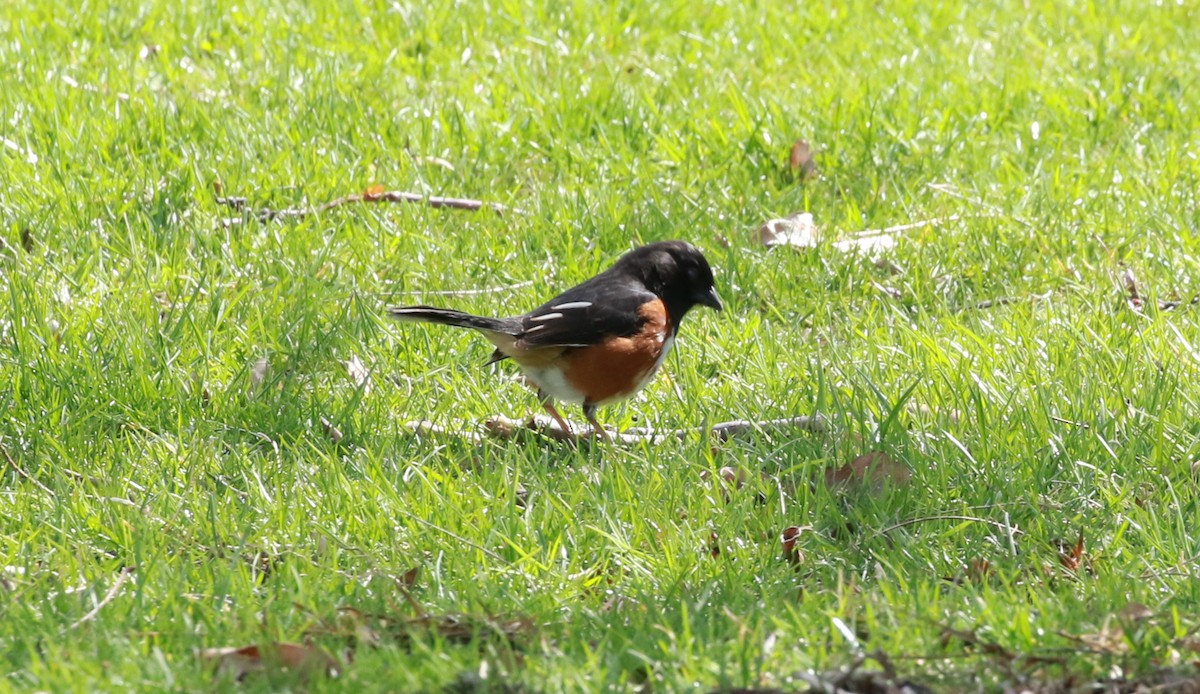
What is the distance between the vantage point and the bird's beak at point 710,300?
16.8 ft

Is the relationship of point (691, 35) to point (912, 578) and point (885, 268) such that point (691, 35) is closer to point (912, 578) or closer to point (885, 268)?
point (885, 268)

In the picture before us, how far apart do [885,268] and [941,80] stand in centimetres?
205

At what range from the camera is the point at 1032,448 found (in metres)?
4.11

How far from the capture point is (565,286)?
5641 millimetres

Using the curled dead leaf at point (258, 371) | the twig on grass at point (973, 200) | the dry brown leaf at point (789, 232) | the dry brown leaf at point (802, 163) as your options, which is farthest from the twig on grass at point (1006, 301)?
the curled dead leaf at point (258, 371)

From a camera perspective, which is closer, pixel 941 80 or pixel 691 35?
pixel 941 80

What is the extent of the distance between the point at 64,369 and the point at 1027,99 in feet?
15.8

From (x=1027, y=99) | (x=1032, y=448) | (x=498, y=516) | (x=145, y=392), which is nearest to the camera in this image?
(x=498, y=516)

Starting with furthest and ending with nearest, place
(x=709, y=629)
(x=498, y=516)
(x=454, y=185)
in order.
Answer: (x=454, y=185) → (x=498, y=516) → (x=709, y=629)

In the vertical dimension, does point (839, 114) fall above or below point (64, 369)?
above

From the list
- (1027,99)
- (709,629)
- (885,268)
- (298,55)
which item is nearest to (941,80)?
(1027,99)

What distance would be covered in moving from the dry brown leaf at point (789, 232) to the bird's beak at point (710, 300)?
33.0 inches

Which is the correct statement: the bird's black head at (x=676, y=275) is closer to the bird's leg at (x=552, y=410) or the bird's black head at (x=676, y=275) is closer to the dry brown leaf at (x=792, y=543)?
the bird's leg at (x=552, y=410)

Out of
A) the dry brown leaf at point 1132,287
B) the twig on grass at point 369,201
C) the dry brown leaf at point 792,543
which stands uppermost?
the dry brown leaf at point 1132,287
